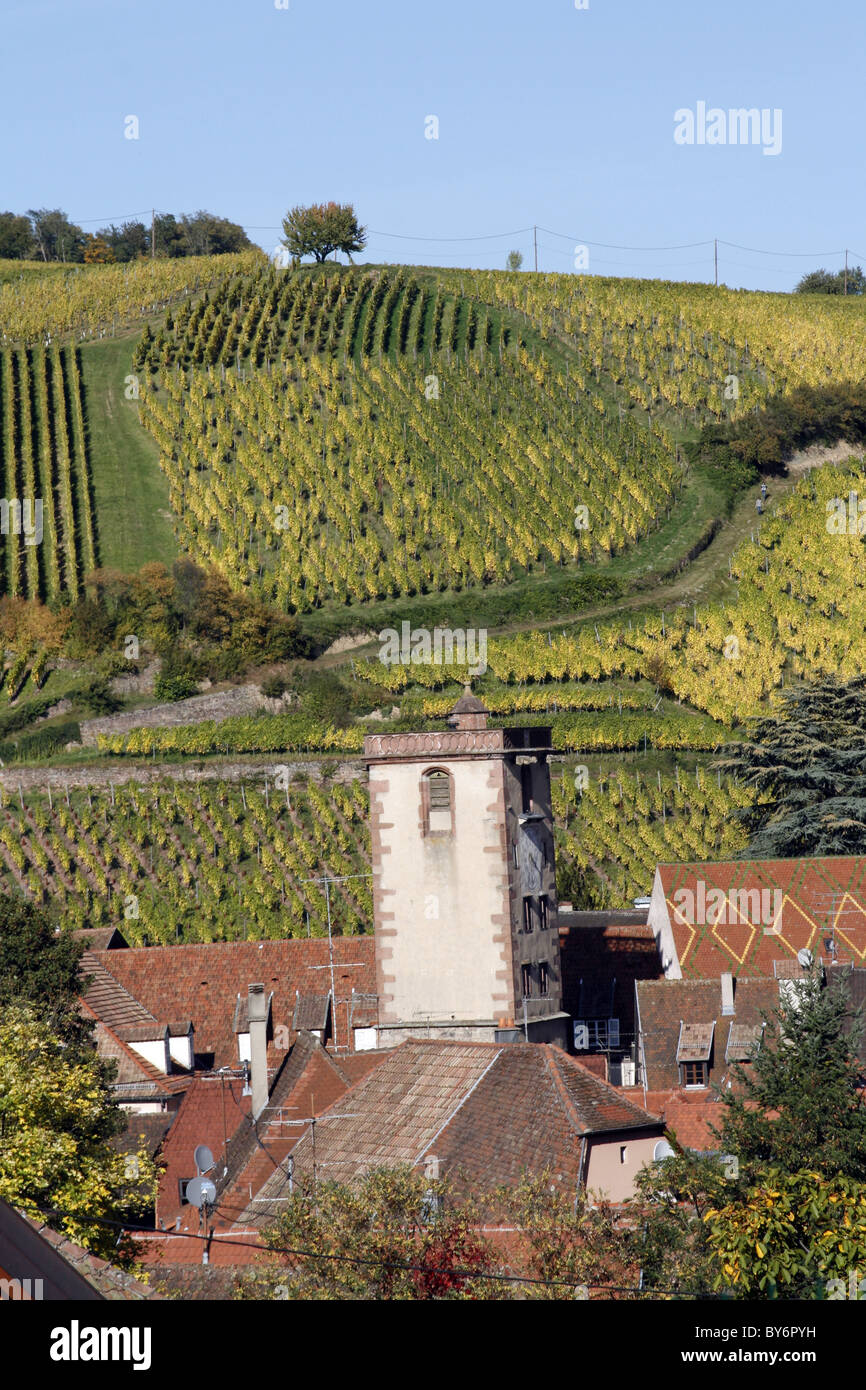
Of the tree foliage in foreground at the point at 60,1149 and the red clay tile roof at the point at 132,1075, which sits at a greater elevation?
the tree foliage in foreground at the point at 60,1149

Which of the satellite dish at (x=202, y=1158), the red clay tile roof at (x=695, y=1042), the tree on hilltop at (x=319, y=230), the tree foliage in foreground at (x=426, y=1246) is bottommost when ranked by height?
the red clay tile roof at (x=695, y=1042)

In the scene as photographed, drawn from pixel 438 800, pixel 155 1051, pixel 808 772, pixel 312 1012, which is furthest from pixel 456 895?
pixel 808 772

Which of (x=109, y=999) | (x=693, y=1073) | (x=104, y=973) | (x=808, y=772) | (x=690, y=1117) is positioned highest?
(x=808, y=772)

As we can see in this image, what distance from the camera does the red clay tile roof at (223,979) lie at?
156ft

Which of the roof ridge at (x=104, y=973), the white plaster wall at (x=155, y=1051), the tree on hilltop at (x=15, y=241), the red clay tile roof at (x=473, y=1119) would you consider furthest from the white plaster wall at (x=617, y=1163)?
the tree on hilltop at (x=15, y=241)

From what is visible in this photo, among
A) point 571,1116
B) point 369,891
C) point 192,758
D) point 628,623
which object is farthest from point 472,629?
point 571,1116

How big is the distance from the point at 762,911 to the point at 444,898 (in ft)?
39.9

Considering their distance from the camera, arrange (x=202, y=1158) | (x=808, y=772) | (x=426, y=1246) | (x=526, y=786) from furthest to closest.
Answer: (x=808, y=772)
(x=526, y=786)
(x=202, y=1158)
(x=426, y=1246)

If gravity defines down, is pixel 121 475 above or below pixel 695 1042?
above

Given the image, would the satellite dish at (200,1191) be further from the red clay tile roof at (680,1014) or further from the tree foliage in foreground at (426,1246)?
the red clay tile roof at (680,1014)

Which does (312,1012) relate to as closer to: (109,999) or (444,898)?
(109,999)

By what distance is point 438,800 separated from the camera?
131 feet

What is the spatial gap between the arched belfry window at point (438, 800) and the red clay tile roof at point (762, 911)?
10.0 metres

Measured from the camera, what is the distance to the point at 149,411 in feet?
349
